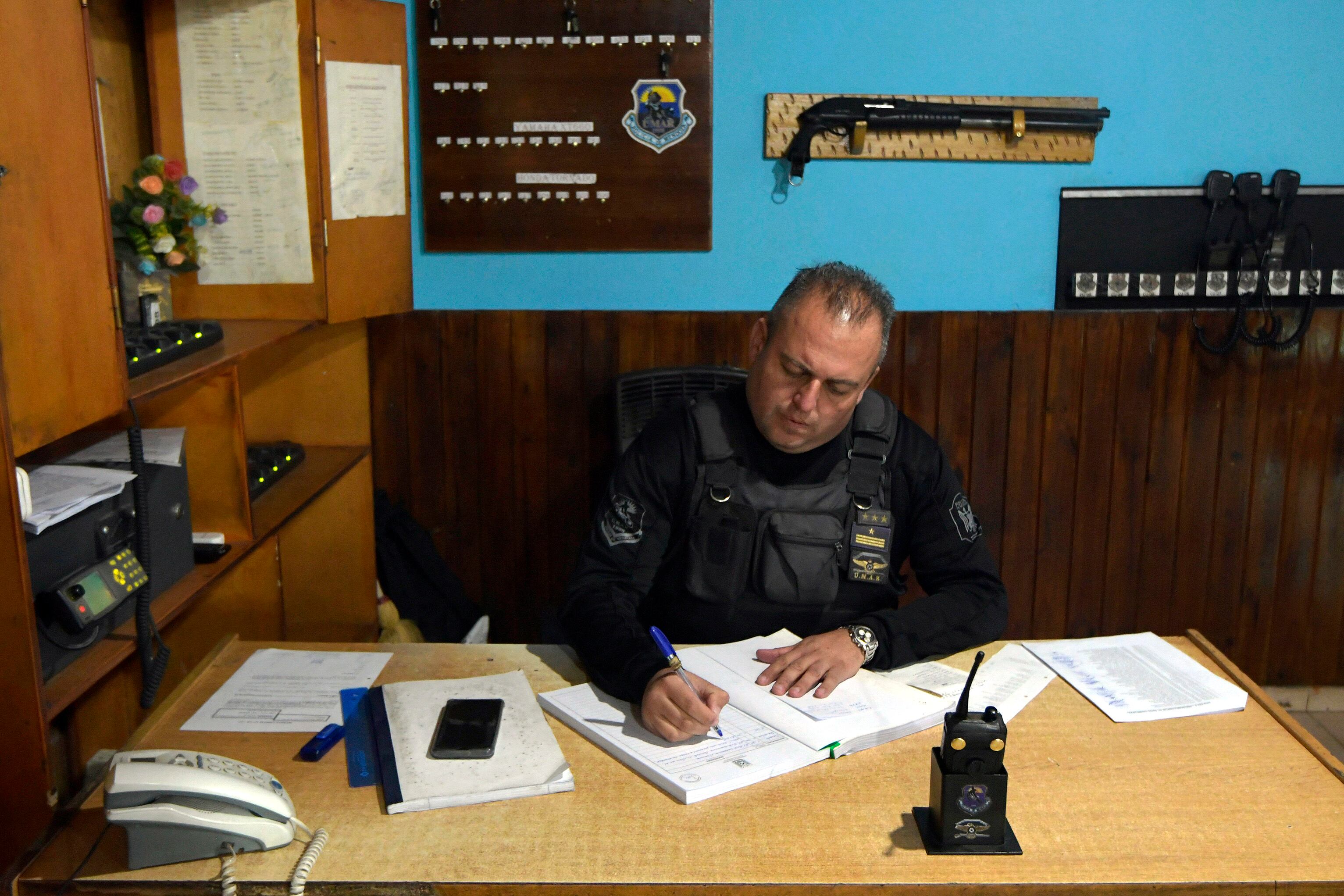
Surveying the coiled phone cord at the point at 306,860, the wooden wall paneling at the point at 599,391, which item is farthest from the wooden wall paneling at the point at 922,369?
the coiled phone cord at the point at 306,860

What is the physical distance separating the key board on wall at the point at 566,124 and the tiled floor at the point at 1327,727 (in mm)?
2366

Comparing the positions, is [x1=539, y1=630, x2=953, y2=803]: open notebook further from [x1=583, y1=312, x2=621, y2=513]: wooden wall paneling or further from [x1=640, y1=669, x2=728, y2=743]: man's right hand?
[x1=583, y1=312, x2=621, y2=513]: wooden wall paneling

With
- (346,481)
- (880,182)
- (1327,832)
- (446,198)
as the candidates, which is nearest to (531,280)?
(446,198)

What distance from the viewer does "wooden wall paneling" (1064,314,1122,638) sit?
3418mm

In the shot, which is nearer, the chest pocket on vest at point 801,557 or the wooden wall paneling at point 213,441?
the chest pocket on vest at point 801,557

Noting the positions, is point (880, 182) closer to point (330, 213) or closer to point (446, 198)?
point (446, 198)

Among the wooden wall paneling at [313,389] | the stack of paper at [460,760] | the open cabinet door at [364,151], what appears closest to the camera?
the stack of paper at [460,760]

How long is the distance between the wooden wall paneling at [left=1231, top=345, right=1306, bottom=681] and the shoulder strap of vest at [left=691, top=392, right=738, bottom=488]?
83.6 inches

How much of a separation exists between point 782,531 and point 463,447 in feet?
5.55

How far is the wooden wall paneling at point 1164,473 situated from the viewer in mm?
3414

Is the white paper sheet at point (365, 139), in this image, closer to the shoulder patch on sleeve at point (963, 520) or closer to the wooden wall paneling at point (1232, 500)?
the shoulder patch on sleeve at point (963, 520)

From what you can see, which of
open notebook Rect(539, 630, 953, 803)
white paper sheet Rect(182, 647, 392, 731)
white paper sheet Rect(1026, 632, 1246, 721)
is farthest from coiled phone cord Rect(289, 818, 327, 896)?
white paper sheet Rect(1026, 632, 1246, 721)

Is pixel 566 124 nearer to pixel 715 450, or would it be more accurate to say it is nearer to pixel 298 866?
pixel 715 450

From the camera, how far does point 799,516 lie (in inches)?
82.5
